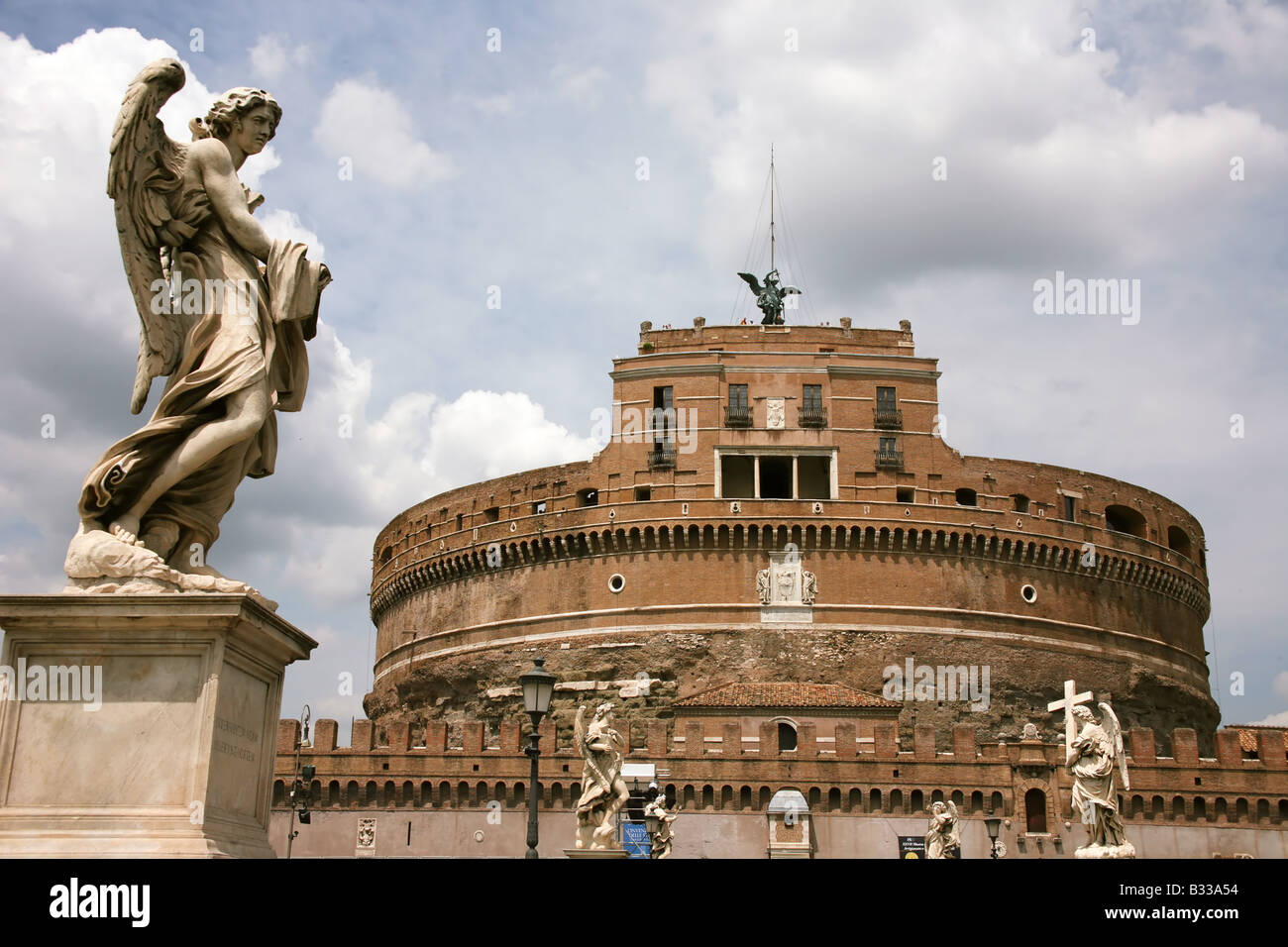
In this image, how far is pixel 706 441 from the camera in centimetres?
4459

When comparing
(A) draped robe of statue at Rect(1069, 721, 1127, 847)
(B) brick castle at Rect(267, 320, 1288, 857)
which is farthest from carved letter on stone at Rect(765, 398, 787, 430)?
(A) draped robe of statue at Rect(1069, 721, 1127, 847)

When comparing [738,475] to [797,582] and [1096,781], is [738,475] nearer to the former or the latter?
[797,582]

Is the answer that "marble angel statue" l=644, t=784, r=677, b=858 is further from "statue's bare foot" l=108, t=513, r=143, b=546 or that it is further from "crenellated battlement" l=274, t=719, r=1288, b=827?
"statue's bare foot" l=108, t=513, r=143, b=546

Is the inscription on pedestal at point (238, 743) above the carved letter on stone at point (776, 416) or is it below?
below

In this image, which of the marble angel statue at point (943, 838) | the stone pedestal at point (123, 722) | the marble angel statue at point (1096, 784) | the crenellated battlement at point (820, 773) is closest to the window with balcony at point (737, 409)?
the crenellated battlement at point (820, 773)

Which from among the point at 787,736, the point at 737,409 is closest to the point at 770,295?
the point at 737,409

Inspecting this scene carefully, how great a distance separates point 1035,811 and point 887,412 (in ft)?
50.0

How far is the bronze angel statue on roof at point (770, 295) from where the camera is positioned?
5091 cm

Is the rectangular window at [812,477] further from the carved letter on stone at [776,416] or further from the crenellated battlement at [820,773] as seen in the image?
the crenellated battlement at [820,773]

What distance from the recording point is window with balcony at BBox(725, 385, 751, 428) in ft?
147

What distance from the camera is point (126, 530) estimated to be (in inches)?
167

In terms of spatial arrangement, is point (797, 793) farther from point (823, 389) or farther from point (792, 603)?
point (823, 389)
